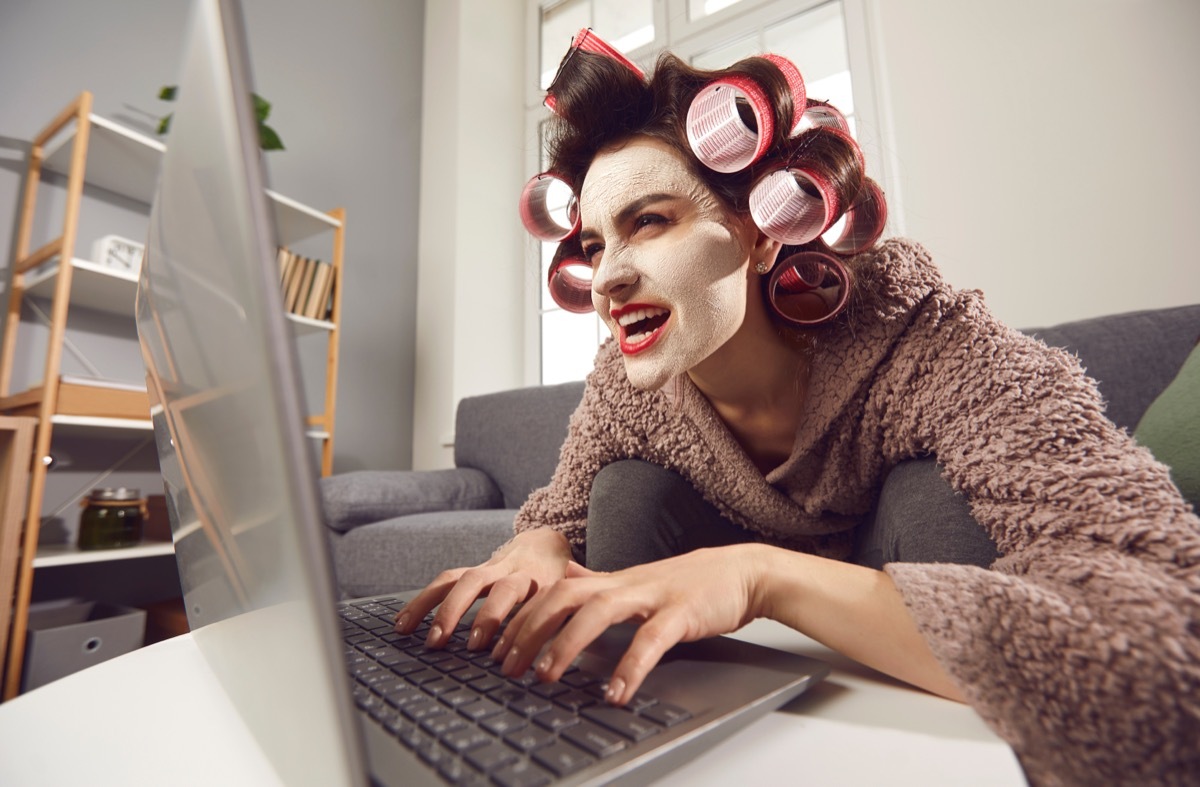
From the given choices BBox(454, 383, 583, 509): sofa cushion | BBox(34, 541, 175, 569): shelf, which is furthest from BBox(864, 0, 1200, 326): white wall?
BBox(34, 541, 175, 569): shelf

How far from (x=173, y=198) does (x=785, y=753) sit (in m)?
0.34

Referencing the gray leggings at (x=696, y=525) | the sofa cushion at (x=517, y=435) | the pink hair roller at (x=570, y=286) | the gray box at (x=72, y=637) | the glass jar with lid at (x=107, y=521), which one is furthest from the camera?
the sofa cushion at (x=517, y=435)

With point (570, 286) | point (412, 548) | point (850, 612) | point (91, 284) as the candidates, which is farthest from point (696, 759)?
point (91, 284)

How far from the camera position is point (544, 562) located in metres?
0.58

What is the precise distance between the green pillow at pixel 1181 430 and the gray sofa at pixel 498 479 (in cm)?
13

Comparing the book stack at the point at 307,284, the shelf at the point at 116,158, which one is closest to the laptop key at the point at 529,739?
the shelf at the point at 116,158

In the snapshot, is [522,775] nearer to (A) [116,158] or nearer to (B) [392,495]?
(B) [392,495]

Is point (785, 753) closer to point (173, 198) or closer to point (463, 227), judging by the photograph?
point (173, 198)

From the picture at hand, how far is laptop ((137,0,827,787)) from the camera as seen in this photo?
0.50 ft

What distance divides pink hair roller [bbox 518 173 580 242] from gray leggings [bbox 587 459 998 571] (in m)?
0.33

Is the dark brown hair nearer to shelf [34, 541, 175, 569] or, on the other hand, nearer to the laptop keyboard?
the laptop keyboard

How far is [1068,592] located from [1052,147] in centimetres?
178

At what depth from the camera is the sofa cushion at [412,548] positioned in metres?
1.35

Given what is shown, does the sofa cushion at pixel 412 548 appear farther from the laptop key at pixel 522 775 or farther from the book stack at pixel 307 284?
the laptop key at pixel 522 775
